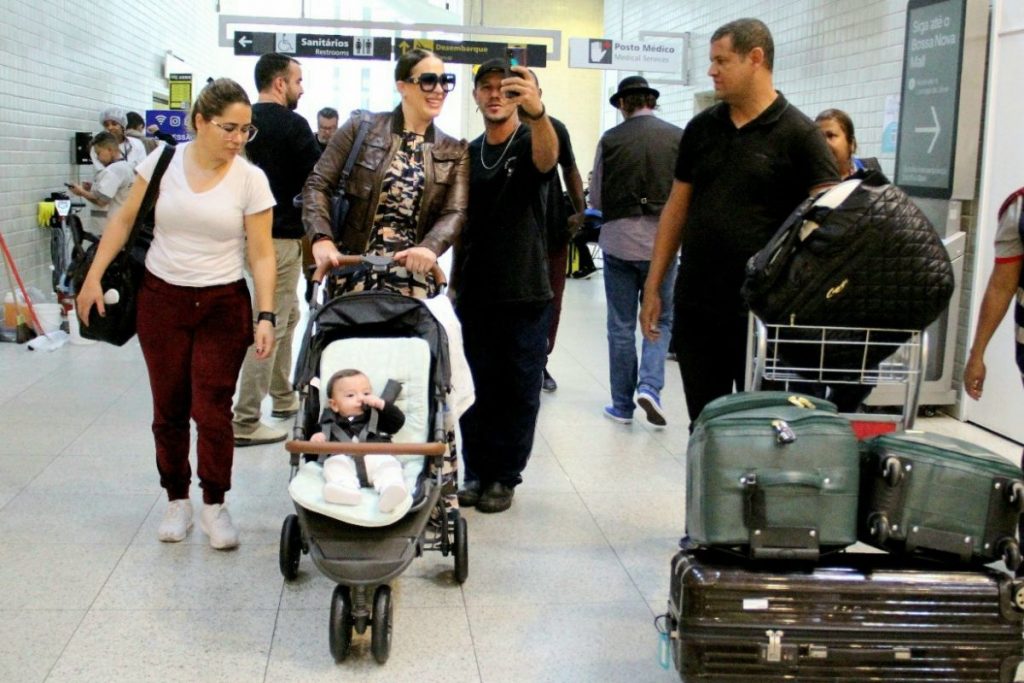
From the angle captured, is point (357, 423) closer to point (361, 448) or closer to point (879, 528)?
point (361, 448)

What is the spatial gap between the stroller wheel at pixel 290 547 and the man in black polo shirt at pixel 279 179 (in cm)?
169

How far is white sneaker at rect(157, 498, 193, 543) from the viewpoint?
3926mm

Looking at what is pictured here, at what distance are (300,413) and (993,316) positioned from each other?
1.97 m

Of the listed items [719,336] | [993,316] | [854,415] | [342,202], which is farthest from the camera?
[342,202]

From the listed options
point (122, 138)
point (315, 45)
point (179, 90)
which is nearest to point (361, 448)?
point (122, 138)

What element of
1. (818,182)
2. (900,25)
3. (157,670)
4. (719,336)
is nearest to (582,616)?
(719,336)

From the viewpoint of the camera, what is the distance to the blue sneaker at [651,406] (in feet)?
18.7

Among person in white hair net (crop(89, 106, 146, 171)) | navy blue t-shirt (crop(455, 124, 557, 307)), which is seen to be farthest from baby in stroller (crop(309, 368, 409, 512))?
person in white hair net (crop(89, 106, 146, 171))

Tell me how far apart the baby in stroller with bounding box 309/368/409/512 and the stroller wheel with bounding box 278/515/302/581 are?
0.99 ft

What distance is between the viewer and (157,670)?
2.95m

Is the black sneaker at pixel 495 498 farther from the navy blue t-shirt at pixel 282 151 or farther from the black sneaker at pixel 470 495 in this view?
the navy blue t-shirt at pixel 282 151

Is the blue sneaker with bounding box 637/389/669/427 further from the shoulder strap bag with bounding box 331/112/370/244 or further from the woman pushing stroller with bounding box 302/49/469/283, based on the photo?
the shoulder strap bag with bounding box 331/112/370/244

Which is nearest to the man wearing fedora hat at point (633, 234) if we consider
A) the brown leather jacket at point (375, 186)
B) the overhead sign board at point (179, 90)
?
the brown leather jacket at point (375, 186)

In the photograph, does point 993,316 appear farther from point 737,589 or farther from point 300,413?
point 300,413
